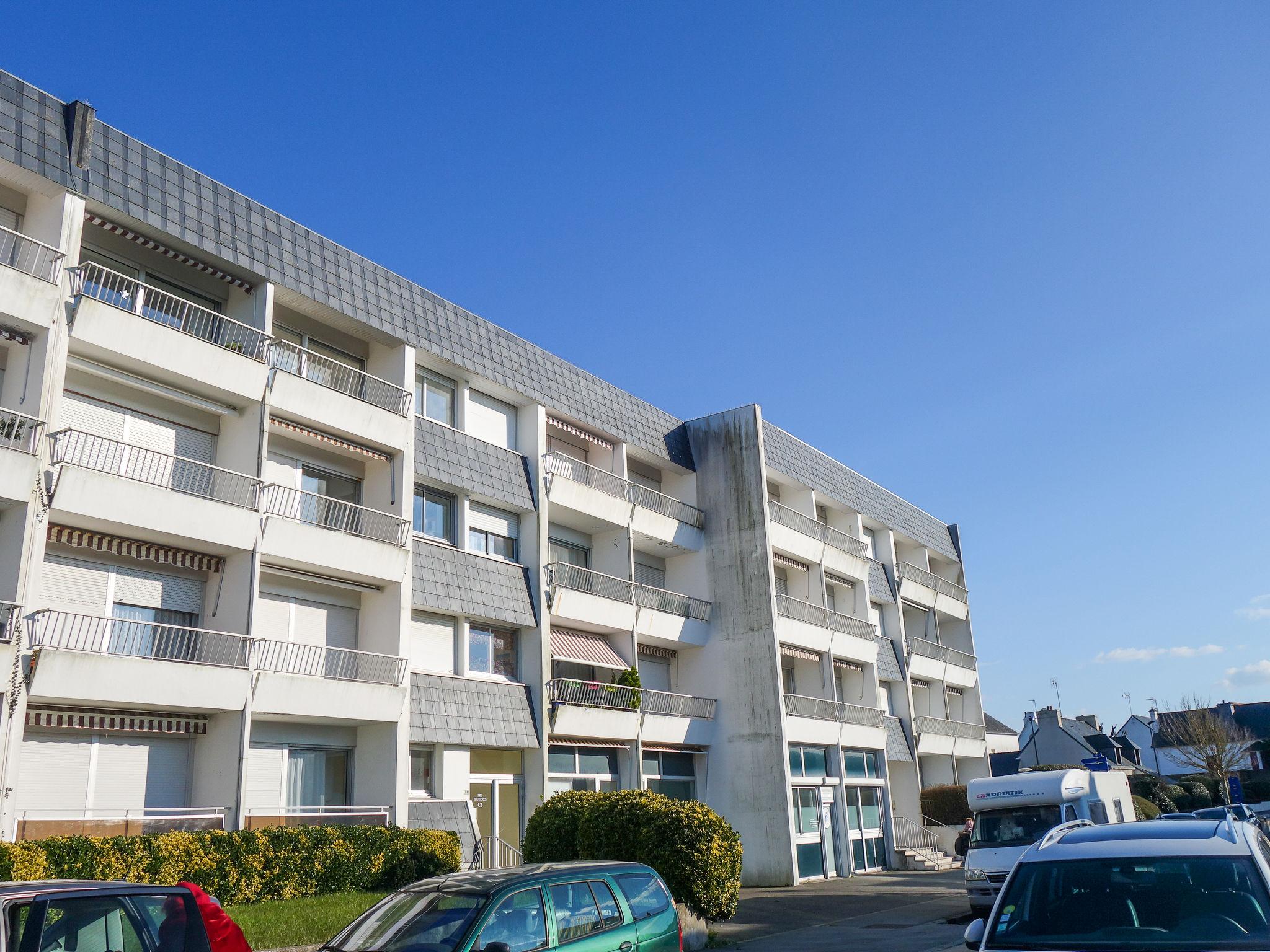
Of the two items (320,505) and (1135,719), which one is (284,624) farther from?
(1135,719)

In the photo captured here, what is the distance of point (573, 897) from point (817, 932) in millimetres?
11848

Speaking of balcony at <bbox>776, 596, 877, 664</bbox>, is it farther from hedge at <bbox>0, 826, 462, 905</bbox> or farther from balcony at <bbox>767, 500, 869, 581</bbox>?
hedge at <bbox>0, 826, 462, 905</bbox>

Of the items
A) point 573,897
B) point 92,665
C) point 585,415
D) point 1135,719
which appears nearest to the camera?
point 573,897

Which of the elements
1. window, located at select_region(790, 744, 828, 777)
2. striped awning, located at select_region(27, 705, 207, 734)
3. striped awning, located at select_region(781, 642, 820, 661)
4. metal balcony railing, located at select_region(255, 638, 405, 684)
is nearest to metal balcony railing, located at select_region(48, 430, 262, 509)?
metal balcony railing, located at select_region(255, 638, 405, 684)

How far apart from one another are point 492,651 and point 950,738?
24.5m

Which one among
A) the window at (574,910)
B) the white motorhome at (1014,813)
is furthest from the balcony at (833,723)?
the window at (574,910)

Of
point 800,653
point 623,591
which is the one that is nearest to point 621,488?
point 623,591

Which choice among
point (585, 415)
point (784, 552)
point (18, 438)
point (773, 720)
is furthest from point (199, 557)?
point (784, 552)

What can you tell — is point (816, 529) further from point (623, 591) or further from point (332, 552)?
point (332, 552)

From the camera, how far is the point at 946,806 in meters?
38.0

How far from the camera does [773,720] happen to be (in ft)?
96.6

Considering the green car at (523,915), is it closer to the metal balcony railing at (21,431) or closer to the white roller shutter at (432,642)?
the metal balcony railing at (21,431)

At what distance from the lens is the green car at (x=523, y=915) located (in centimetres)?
764

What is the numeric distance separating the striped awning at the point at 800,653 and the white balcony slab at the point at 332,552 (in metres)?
13.6
